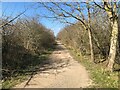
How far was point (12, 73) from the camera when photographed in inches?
495

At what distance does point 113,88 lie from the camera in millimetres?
9234

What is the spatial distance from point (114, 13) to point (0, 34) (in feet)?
22.8

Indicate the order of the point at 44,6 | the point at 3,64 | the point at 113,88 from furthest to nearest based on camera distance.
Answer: the point at 44,6
the point at 3,64
the point at 113,88

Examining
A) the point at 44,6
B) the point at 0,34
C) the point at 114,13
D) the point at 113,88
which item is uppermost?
the point at 44,6

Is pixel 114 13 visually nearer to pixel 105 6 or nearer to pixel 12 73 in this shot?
pixel 105 6

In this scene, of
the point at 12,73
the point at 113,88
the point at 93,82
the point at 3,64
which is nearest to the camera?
the point at 113,88

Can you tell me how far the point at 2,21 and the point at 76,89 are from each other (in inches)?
273

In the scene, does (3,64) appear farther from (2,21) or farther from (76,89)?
(76,89)

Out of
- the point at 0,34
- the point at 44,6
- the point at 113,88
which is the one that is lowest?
the point at 113,88

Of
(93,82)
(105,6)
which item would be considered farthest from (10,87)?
(105,6)

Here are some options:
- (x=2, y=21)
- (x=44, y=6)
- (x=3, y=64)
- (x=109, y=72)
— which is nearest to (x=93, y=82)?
(x=109, y=72)

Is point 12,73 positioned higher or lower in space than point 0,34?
lower

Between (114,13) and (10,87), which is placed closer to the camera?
(10,87)

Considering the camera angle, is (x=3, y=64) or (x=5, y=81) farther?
(x=3, y=64)
